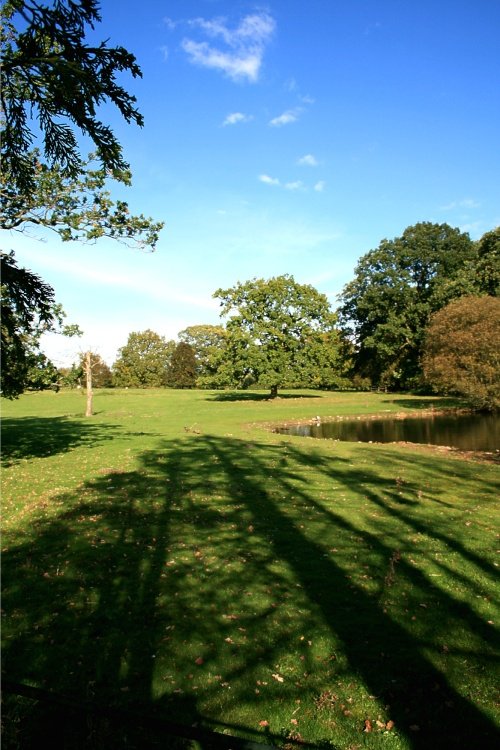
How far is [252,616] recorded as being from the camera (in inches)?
250

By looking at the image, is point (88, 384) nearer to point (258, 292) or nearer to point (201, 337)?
point (258, 292)

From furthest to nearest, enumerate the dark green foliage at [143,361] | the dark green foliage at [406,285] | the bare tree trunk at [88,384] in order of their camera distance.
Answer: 1. the dark green foliage at [143,361]
2. the dark green foliage at [406,285]
3. the bare tree trunk at [88,384]

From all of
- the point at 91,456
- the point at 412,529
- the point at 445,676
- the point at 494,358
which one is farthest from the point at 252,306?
the point at 445,676

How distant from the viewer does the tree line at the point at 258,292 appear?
6543mm

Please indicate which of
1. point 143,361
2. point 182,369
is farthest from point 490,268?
point 143,361

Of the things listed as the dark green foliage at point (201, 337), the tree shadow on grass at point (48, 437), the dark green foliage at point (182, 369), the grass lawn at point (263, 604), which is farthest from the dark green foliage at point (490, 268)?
the dark green foliage at point (201, 337)

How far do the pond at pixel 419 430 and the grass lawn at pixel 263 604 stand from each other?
1372 cm

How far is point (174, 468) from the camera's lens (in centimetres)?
1661

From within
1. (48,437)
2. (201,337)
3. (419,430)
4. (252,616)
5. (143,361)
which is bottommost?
(419,430)

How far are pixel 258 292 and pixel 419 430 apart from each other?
2553 cm

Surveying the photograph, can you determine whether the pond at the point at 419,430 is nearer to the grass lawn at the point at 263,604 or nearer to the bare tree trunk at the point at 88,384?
the grass lawn at the point at 263,604

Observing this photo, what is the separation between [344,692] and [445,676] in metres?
1.21

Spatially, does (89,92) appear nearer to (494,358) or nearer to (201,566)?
(201,566)

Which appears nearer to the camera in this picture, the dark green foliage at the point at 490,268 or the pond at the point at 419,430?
the pond at the point at 419,430
